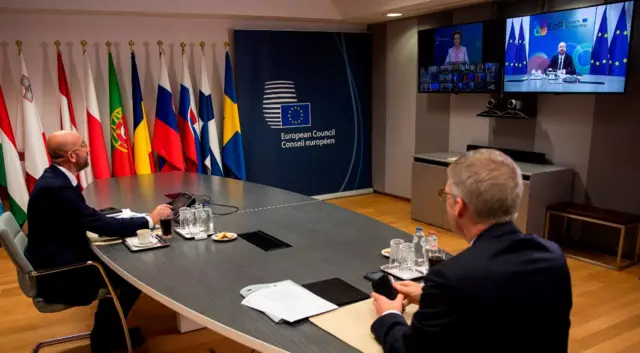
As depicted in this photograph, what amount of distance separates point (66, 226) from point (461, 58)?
4.13m

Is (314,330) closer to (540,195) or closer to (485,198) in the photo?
(485,198)

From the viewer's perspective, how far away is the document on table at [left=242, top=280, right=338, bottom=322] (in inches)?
63.2

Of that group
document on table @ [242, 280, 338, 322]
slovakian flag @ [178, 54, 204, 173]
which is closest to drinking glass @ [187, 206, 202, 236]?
document on table @ [242, 280, 338, 322]

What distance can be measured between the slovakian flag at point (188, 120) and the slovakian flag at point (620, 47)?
399 centimetres

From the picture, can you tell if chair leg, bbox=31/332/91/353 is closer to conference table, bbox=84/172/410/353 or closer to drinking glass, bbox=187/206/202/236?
conference table, bbox=84/172/410/353

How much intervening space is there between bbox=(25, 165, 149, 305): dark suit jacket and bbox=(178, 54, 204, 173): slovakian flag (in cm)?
300

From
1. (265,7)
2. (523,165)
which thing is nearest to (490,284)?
(523,165)

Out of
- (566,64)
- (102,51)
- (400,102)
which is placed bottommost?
(400,102)

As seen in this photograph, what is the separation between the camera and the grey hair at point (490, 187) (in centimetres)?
128

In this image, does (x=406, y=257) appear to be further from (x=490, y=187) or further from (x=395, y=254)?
(x=490, y=187)

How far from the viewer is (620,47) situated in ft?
13.0

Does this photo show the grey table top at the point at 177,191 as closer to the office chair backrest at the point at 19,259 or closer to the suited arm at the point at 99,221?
the suited arm at the point at 99,221

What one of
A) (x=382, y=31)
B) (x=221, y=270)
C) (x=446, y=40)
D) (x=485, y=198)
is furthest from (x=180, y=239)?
(x=382, y=31)

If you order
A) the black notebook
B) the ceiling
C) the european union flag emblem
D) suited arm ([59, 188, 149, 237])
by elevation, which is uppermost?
the ceiling
